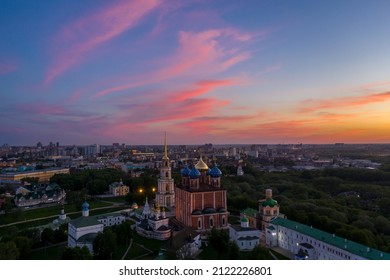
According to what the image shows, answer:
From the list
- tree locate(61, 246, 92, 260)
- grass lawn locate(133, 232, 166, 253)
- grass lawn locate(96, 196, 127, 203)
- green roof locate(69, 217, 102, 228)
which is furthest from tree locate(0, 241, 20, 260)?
grass lawn locate(96, 196, 127, 203)

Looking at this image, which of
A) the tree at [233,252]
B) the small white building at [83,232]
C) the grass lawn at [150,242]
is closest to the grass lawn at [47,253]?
the small white building at [83,232]

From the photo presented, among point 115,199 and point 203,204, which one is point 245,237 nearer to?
point 203,204

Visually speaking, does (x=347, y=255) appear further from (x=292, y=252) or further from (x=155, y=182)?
(x=155, y=182)

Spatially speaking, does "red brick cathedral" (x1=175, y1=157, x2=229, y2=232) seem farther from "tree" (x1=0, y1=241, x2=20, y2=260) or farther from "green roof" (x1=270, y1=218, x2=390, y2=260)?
"tree" (x1=0, y1=241, x2=20, y2=260)

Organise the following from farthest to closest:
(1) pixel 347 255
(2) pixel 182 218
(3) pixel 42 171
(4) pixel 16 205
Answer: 1. (3) pixel 42 171
2. (4) pixel 16 205
3. (2) pixel 182 218
4. (1) pixel 347 255

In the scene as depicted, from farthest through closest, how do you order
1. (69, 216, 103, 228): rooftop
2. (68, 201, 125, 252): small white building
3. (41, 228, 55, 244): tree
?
(41, 228, 55, 244): tree, (69, 216, 103, 228): rooftop, (68, 201, 125, 252): small white building

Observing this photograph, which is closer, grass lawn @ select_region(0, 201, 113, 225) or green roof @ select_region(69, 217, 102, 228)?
green roof @ select_region(69, 217, 102, 228)

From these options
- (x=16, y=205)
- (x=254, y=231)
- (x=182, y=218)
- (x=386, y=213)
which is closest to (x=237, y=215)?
(x=182, y=218)
